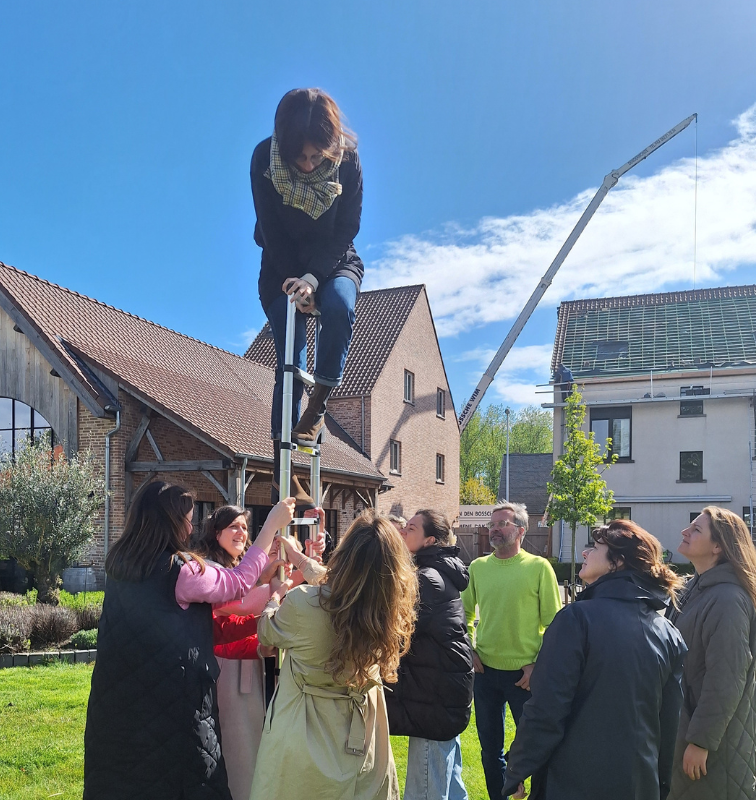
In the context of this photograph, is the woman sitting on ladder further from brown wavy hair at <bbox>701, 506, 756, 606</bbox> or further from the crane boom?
the crane boom

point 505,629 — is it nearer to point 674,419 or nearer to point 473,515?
point 674,419

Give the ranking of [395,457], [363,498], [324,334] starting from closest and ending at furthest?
[324,334], [363,498], [395,457]

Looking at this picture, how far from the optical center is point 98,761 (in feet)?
10.4

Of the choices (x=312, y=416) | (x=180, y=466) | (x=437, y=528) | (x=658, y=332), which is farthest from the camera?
(x=658, y=332)

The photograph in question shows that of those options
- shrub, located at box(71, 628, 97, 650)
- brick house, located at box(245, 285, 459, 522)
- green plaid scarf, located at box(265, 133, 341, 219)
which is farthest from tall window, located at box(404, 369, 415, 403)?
green plaid scarf, located at box(265, 133, 341, 219)

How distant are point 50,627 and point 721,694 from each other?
10.2 m

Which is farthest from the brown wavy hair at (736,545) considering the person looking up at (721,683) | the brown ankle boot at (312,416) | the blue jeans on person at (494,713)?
the brown ankle boot at (312,416)

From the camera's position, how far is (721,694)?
12.6 feet

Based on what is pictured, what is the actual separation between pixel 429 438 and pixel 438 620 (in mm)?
28004

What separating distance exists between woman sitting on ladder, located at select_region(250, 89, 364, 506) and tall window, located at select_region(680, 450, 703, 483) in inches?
1089

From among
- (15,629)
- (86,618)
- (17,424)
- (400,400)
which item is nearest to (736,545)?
(15,629)

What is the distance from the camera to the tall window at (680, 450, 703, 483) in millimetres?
28984

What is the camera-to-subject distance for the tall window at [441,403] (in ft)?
112

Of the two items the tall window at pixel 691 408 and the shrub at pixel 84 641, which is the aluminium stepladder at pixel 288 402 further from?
the tall window at pixel 691 408
